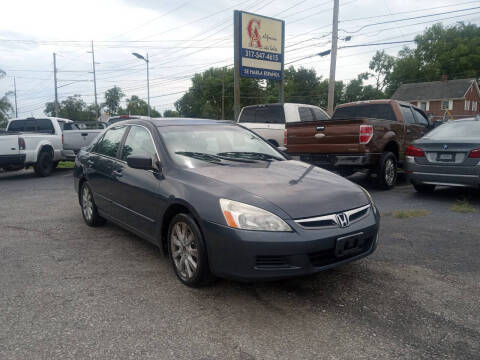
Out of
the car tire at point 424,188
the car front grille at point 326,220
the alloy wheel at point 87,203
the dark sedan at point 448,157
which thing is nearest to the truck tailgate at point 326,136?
the dark sedan at point 448,157

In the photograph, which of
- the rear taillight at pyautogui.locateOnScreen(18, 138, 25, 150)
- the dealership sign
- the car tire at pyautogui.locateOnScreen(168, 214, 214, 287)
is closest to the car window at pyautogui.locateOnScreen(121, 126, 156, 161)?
the car tire at pyautogui.locateOnScreen(168, 214, 214, 287)

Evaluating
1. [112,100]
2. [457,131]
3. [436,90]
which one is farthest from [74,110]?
[457,131]

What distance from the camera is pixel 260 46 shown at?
1570 cm

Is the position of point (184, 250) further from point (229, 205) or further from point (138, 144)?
point (138, 144)

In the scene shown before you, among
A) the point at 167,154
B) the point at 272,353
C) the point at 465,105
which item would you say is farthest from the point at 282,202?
the point at 465,105

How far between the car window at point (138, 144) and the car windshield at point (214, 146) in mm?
191

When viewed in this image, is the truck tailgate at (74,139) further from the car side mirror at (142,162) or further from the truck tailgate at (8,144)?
the car side mirror at (142,162)

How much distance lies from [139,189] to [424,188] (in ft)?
20.1

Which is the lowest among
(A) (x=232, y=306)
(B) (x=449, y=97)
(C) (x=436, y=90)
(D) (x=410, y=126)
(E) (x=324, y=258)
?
(A) (x=232, y=306)

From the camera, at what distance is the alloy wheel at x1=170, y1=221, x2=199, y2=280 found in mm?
3361

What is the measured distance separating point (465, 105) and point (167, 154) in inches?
2416

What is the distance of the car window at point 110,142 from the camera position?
499 centimetres

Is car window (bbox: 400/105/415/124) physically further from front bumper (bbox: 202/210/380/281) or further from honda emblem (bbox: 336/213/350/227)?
front bumper (bbox: 202/210/380/281)

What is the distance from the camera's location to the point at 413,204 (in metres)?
6.99
